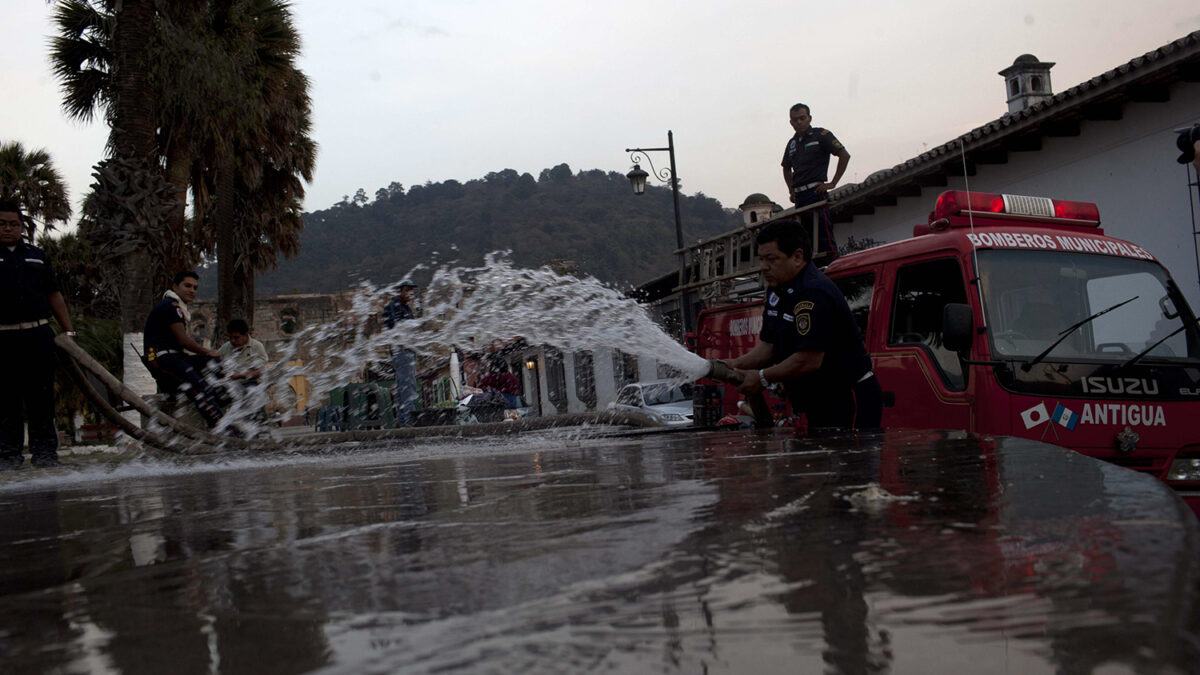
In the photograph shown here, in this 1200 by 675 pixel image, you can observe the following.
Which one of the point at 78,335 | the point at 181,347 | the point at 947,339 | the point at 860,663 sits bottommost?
the point at 860,663

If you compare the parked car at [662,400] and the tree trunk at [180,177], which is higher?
the tree trunk at [180,177]

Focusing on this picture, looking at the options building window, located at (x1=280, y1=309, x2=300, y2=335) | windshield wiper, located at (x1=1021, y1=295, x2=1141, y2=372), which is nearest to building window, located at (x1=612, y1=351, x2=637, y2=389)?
windshield wiper, located at (x1=1021, y1=295, x2=1141, y2=372)

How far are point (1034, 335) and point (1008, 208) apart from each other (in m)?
1.35

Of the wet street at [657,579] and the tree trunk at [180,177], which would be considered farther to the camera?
the tree trunk at [180,177]

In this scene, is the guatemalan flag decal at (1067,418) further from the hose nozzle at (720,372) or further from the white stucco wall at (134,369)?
the white stucco wall at (134,369)

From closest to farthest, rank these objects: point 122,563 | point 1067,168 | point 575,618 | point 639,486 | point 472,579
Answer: point 575,618 → point 472,579 → point 122,563 → point 639,486 → point 1067,168

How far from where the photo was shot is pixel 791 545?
155 cm

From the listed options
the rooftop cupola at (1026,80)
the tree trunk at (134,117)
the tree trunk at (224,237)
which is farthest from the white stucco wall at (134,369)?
the rooftop cupola at (1026,80)

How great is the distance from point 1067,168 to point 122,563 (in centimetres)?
1468

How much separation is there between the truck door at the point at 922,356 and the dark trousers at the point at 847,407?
0.36 meters

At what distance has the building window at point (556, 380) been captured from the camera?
29.9 meters

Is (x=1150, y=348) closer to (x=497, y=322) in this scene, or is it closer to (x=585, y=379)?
(x=497, y=322)

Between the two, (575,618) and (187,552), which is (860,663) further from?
(187,552)

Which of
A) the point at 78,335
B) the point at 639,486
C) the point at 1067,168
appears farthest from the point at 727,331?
the point at 78,335
